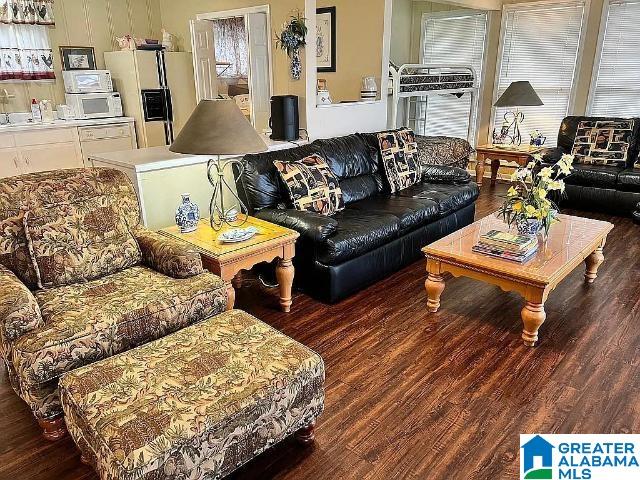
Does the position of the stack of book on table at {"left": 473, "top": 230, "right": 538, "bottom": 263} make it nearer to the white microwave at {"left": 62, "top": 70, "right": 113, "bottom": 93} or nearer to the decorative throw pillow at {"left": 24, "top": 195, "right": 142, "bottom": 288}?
the decorative throw pillow at {"left": 24, "top": 195, "right": 142, "bottom": 288}

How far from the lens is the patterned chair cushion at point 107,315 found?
1957 millimetres

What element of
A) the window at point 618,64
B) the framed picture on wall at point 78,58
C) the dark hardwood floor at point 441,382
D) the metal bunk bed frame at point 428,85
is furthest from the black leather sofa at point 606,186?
the framed picture on wall at point 78,58

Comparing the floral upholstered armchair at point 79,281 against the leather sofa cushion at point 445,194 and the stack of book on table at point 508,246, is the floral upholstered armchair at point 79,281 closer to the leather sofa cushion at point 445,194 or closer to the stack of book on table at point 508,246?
the stack of book on table at point 508,246

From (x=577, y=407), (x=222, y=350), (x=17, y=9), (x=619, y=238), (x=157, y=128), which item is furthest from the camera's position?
(x=157, y=128)

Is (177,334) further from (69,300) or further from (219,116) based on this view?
(219,116)

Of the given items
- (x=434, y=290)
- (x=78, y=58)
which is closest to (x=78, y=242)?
(x=434, y=290)

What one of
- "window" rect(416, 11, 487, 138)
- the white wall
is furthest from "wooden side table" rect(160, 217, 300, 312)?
"window" rect(416, 11, 487, 138)

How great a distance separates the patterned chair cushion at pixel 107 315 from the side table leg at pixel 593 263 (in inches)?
106

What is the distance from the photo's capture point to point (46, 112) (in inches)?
228

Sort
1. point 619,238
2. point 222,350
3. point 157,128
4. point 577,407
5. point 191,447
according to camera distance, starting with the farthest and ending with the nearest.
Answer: point 157,128
point 619,238
point 577,407
point 222,350
point 191,447

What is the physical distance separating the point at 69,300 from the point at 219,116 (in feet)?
4.10

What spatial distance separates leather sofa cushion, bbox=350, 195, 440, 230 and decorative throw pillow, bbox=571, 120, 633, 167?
2.64 m

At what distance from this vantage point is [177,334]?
2.10 m

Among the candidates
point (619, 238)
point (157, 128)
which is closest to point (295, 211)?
point (619, 238)
